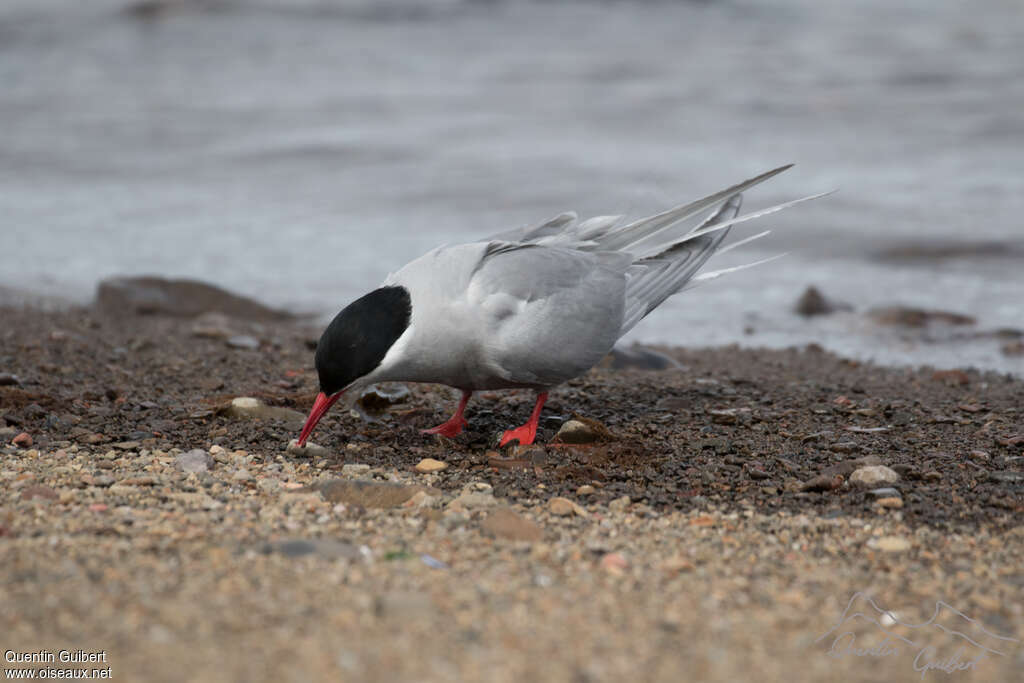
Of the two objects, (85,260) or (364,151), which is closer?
(85,260)

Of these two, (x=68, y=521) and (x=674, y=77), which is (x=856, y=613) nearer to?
(x=68, y=521)

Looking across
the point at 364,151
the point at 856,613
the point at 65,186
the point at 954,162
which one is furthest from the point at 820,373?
the point at 65,186

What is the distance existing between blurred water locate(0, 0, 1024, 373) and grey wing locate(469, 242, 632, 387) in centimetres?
59

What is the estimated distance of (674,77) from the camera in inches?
605

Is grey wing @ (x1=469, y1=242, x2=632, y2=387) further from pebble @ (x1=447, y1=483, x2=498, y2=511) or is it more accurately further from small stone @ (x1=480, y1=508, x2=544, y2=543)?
small stone @ (x1=480, y1=508, x2=544, y2=543)

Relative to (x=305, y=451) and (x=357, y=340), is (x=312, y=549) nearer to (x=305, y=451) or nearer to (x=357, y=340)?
(x=357, y=340)

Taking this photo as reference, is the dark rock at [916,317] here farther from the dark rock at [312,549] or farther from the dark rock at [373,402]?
the dark rock at [312,549]

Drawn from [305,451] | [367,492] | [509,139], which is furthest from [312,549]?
[509,139]

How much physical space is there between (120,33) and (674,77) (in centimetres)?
1047

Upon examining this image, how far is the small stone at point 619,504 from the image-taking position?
10.8 ft

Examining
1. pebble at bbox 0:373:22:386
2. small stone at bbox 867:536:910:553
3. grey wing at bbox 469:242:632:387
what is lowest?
small stone at bbox 867:536:910:553

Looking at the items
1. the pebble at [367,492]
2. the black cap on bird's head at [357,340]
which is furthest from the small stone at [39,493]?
the black cap on bird's head at [357,340]

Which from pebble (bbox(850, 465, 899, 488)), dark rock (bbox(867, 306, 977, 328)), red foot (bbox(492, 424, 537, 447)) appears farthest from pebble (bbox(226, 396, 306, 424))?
dark rock (bbox(867, 306, 977, 328))
